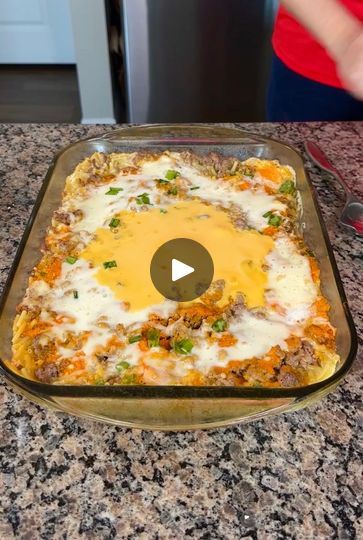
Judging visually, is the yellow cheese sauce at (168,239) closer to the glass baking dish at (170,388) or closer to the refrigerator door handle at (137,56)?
the glass baking dish at (170,388)

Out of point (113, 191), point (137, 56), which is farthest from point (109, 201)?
point (137, 56)

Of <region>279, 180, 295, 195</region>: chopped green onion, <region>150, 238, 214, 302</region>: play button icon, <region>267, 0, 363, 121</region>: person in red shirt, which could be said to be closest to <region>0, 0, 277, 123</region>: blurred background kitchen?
<region>267, 0, 363, 121</region>: person in red shirt

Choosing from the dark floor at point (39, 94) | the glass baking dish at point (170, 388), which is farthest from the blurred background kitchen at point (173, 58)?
the glass baking dish at point (170, 388)

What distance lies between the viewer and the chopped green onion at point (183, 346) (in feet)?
2.44

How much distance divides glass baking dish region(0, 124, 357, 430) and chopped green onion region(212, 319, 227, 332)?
0.13 metres

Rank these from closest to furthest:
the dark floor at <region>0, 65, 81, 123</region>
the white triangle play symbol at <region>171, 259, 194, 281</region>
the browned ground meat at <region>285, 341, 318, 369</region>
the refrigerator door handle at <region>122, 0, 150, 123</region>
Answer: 1. the browned ground meat at <region>285, 341, 318, 369</region>
2. the white triangle play symbol at <region>171, 259, 194, 281</region>
3. the refrigerator door handle at <region>122, 0, 150, 123</region>
4. the dark floor at <region>0, 65, 81, 123</region>

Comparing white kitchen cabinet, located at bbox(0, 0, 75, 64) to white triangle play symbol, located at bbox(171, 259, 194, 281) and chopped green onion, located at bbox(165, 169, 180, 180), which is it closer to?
chopped green onion, located at bbox(165, 169, 180, 180)

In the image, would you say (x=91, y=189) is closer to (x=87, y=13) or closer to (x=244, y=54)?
(x=244, y=54)

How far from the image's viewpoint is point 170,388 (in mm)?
631

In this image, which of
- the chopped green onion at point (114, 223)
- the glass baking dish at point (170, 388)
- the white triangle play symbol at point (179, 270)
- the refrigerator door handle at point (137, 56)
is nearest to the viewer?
the glass baking dish at point (170, 388)

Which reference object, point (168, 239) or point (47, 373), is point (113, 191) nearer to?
point (168, 239)

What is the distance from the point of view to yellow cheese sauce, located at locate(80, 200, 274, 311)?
826mm

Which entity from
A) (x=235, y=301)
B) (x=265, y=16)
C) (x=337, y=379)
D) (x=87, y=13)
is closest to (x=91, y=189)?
(x=235, y=301)

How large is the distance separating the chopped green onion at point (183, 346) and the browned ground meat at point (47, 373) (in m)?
0.16
